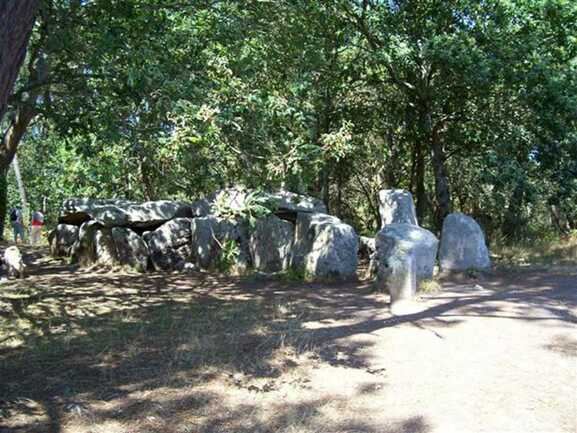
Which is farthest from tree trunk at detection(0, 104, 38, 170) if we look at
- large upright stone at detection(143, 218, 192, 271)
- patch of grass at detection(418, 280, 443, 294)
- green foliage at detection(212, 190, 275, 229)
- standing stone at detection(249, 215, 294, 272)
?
patch of grass at detection(418, 280, 443, 294)

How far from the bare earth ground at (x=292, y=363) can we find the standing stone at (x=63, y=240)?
4.03 metres

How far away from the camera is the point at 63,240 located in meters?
12.1

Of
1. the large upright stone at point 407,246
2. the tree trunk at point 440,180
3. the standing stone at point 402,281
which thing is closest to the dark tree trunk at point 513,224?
the tree trunk at point 440,180

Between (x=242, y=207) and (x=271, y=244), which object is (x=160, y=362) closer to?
(x=242, y=207)

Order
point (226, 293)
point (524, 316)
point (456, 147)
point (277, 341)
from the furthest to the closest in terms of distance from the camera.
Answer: point (456, 147) → point (226, 293) → point (524, 316) → point (277, 341)

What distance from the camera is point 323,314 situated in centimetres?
686

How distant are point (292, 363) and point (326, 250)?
4.75 meters

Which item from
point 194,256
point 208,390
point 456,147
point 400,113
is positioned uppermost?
point 400,113

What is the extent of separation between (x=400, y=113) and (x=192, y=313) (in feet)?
28.4

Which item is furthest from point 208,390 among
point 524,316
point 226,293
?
point 226,293

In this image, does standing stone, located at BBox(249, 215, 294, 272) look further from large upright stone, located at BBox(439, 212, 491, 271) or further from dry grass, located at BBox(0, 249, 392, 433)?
large upright stone, located at BBox(439, 212, 491, 271)

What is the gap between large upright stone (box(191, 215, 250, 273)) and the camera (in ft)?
35.0

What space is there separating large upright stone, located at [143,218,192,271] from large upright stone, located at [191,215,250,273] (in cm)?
17

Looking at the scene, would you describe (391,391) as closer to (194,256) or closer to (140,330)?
(140,330)
